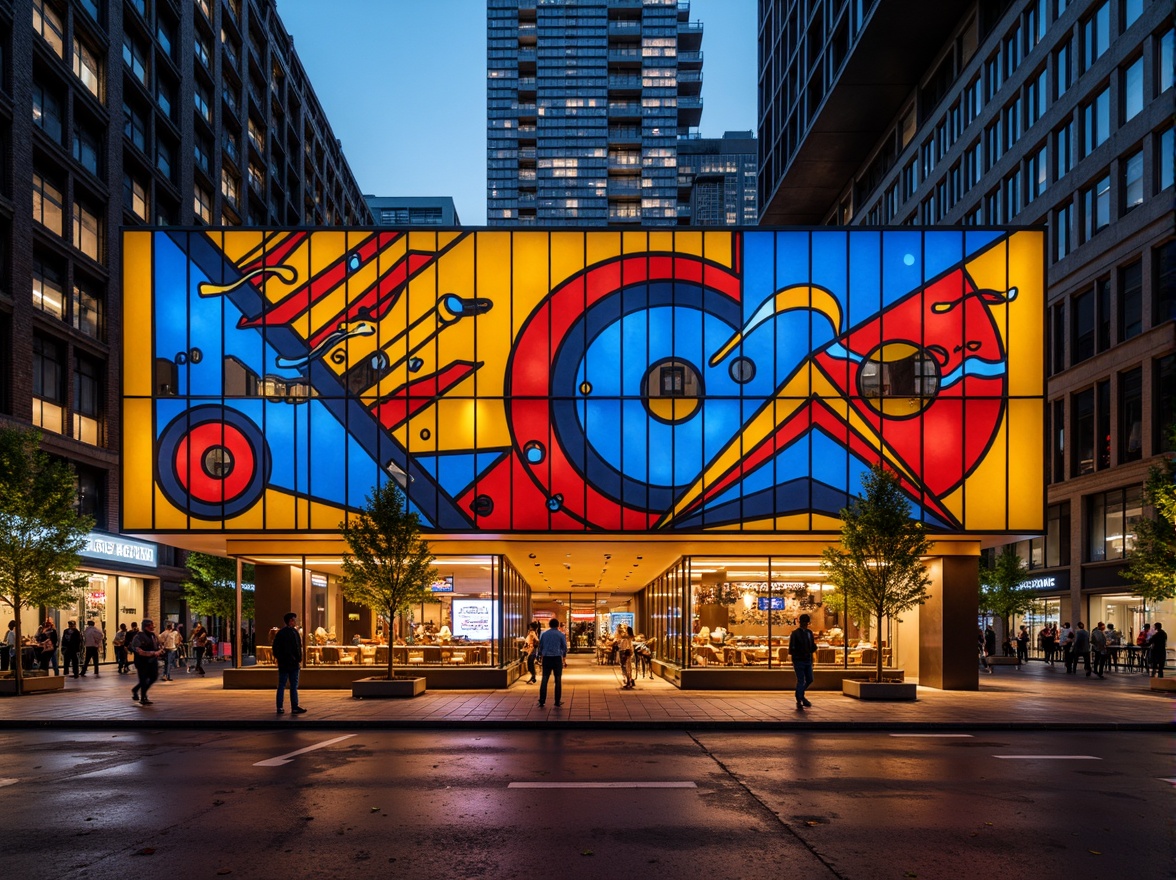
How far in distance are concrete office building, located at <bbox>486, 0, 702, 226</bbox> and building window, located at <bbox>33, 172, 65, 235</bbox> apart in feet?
295

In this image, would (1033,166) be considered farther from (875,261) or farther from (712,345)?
(712,345)

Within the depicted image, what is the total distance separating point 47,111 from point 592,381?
26108mm

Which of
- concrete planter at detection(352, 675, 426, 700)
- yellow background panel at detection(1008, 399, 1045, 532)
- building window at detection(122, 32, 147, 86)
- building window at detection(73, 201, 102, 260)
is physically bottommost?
concrete planter at detection(352, 675, 426, 700)

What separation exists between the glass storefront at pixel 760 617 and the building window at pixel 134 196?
103 feet

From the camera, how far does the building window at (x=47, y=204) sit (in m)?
36.5

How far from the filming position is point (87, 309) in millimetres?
40688

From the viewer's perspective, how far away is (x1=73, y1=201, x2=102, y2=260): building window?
3959 centimetres

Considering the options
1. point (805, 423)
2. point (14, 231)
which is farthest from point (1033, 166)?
point (14, 231)

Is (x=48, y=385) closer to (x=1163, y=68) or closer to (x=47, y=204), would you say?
(x=47, y=204)

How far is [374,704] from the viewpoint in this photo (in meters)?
21.3

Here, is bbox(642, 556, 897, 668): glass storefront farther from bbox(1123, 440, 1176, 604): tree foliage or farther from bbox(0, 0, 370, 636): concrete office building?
bbox(0, 0, 370, 636): concrete office building

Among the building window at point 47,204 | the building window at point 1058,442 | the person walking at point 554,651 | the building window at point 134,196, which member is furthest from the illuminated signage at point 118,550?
the building window at point 1058,442

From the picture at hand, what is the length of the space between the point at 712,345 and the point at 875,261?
15.8 feet

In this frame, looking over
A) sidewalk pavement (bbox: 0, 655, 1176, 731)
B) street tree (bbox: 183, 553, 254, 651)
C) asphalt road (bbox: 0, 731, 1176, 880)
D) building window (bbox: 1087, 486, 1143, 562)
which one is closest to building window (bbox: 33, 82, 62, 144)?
street tree (bbox: 183, 553, 254, 651)
